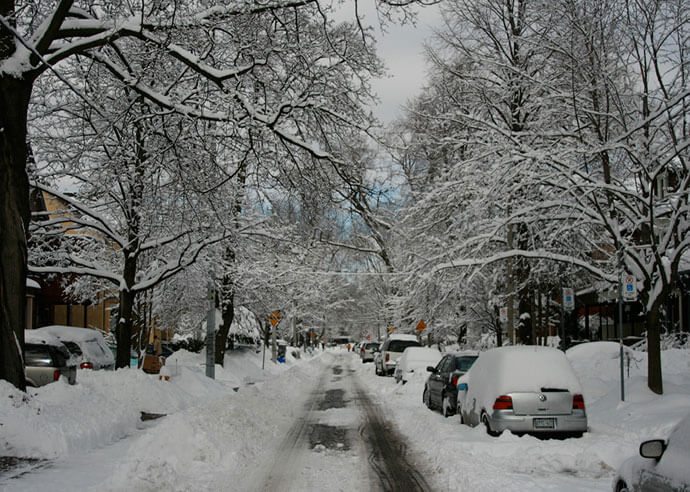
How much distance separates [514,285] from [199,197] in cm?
1466

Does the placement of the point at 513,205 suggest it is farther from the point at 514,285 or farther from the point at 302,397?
the point at 302,397

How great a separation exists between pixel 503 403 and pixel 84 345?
14250 mm

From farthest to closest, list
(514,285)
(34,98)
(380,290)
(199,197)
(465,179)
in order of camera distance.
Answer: (380,290)
(514,285)
(465,179)
(34,98)
(199,197)

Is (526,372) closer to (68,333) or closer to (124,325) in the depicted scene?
(124,325)

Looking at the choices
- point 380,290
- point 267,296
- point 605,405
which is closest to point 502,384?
point 605,405

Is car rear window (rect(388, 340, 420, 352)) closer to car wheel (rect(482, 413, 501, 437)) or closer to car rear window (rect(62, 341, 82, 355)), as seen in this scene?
car rear window (rect(62, 341, 82, 355))

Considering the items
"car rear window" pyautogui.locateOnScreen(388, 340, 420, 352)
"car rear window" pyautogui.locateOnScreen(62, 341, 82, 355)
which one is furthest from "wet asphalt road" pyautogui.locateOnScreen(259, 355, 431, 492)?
"car rear window" pyautogui.locateOnScreen(388, 340, 420, 352)

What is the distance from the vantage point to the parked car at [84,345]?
19.9 m

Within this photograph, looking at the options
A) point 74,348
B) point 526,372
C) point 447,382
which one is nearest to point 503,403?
point 526,372

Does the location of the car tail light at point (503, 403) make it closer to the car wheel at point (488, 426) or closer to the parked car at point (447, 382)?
the car wheel at point (488, 426)

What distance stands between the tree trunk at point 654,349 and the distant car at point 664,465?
890cm

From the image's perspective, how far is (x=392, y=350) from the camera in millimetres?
33000

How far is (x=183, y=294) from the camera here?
1041 inches

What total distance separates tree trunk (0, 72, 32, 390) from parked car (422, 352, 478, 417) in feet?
29.6
